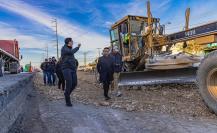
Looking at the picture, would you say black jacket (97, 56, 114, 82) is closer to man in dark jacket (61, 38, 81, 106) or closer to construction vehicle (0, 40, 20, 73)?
man in dark jacket (61, 38, 81, 106)

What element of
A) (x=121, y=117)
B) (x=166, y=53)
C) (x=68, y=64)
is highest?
(x=166, y=53)

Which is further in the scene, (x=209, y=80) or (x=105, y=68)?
(x=105, y=68)

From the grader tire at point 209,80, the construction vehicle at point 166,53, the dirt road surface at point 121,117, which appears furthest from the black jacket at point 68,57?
the grader tire at point 209,80

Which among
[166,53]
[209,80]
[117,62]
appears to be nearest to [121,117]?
[209,80]

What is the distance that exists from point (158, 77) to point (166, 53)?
84cm

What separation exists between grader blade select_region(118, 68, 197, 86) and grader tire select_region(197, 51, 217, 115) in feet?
12.2

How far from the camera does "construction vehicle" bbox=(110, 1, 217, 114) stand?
6.92m

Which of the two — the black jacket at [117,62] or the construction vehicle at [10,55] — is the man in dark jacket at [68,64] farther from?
the construction vehicle at [10,55]

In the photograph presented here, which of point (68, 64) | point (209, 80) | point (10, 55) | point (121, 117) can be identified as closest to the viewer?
point (121, 117)

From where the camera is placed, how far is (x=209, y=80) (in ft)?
22.5

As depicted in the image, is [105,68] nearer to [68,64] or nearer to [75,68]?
[75,68]

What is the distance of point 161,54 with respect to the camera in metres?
11.4

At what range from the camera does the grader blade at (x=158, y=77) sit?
10.8 metres

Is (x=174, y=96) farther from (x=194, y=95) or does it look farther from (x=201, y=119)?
(x=201, y=119)
